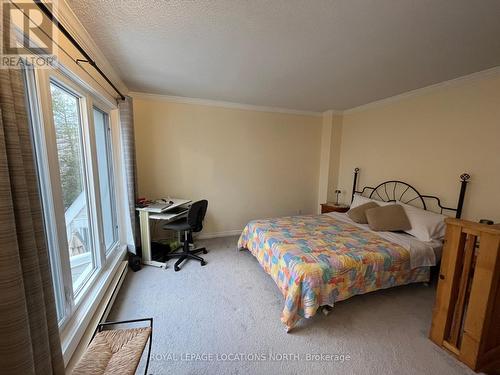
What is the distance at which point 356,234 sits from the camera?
105 inches

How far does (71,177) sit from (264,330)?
215 cm

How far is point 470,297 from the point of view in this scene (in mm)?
1558

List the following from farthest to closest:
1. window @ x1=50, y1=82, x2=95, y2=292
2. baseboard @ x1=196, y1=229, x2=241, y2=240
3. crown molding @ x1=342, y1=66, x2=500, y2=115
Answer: baseboard @ x1=196, y1=229, x2=241, y2=240 → crown molding @ x1=342, y1=66, x2=500, y2=115 → window @ x1=50, y1=82, x2=95, y2=292

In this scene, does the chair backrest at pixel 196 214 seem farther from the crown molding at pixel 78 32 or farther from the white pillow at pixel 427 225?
the white pillow at pixel 427 225

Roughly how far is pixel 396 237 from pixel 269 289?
1.65 metres

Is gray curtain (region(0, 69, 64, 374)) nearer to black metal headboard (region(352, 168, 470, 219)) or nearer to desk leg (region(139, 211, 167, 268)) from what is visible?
desk leg (region(139, 211, 167, 268))

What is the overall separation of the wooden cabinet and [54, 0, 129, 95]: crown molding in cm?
319

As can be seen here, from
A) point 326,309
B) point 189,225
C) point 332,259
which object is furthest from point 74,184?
point 326,309

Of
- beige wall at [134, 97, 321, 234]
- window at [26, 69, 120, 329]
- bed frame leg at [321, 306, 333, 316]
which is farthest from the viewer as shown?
beige wall at [134, 97, 321, 234]

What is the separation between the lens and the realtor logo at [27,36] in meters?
0.81

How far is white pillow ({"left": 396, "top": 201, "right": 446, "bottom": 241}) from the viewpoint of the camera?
8.16 feet

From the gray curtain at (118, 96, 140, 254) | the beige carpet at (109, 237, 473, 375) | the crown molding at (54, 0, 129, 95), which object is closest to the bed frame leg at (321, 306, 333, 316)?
the beige carpet at (109, 237, 473, 375)

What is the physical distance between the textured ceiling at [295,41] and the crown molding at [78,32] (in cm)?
5

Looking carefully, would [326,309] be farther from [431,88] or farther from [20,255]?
[431,88]
